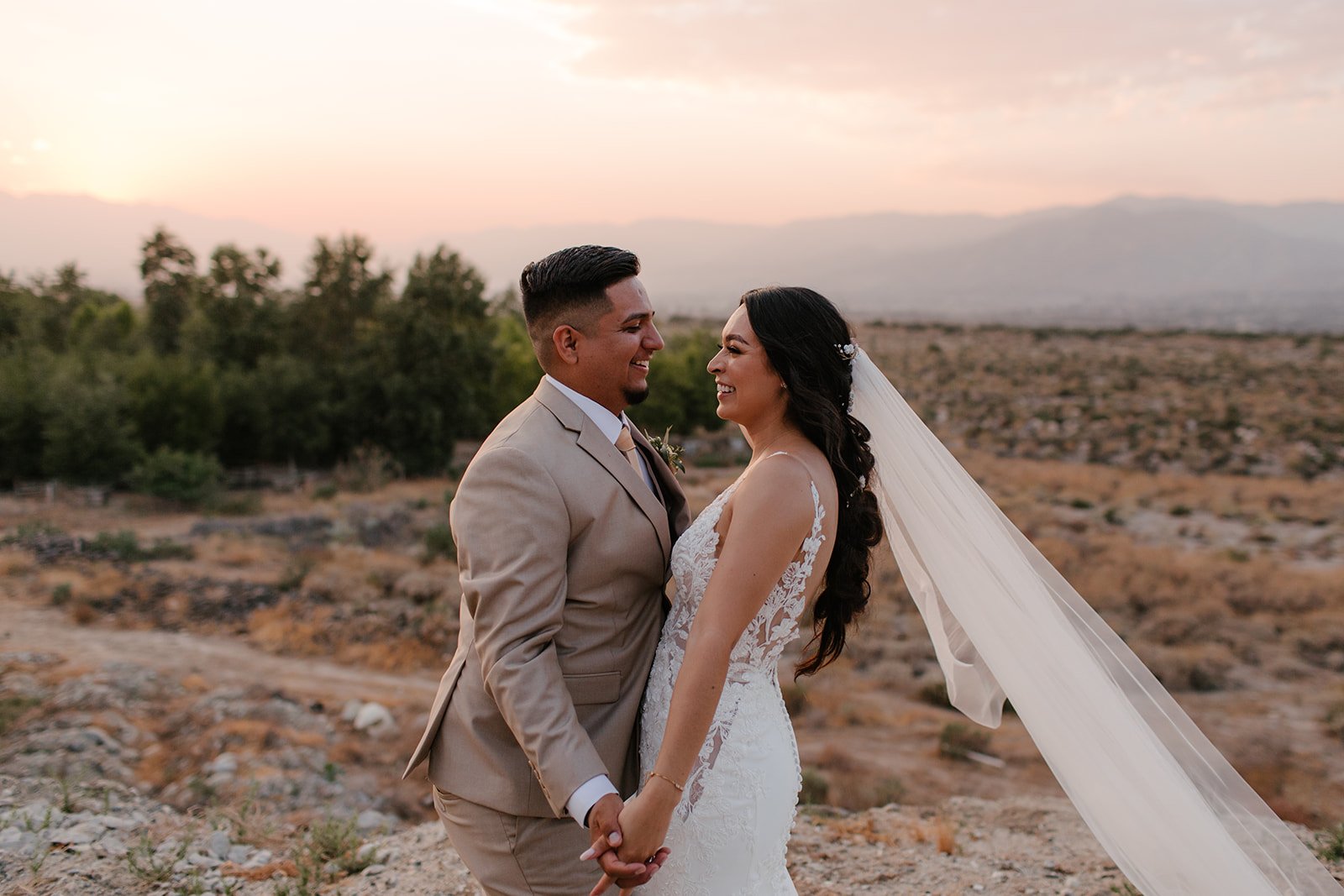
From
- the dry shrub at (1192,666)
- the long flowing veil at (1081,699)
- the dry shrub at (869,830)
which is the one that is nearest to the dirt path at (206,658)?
the dry shrub at (869,830)

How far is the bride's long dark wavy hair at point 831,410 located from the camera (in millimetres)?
2848

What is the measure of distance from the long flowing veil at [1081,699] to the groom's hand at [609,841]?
1586 millimetres

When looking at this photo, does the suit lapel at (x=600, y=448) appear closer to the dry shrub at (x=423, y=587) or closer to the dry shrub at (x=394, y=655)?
the dry shrub at (x=394, y=655)

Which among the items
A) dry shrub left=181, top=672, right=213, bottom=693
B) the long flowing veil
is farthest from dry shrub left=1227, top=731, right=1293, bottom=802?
dry shrub left=181, top=672, right=213, bottom=693

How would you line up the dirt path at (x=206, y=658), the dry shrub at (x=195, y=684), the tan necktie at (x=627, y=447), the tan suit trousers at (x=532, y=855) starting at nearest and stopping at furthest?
the tan suit trousers at (x=532, y=855)
the tan necktie at (x=627, y=447)
the dry shrub at (x=195, y=684)
the dirt path at (x=206, y=658)

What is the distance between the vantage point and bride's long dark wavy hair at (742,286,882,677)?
112 inches

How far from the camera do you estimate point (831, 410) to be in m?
2.87

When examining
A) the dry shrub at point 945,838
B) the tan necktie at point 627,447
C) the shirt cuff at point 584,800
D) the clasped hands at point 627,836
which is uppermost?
the tan necktie at point 627,447

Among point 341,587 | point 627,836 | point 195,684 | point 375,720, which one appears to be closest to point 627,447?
point 627,836

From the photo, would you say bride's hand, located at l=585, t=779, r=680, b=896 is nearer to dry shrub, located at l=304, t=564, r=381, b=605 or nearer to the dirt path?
the dirt path

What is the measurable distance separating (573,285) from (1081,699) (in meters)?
2.36

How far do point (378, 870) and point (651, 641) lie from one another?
12.2ft

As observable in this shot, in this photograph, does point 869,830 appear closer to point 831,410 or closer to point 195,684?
point 831,410

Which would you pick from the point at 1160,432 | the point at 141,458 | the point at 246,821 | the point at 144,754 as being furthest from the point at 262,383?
the point at 1160,432
